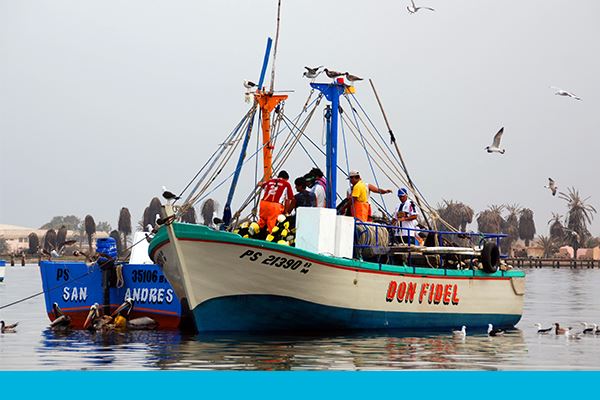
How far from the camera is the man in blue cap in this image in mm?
24094

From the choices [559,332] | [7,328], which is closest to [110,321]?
[7,328]

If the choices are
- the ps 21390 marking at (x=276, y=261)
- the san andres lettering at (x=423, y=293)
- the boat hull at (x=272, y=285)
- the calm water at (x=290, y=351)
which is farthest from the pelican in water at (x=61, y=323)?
the san andres lettering at (x=423, y=293)

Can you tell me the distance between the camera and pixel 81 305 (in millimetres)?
24703

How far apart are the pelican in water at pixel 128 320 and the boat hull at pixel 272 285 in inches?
70.7

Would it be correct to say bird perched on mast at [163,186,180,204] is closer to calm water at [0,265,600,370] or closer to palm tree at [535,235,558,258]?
calm water at [0,265,600,370]

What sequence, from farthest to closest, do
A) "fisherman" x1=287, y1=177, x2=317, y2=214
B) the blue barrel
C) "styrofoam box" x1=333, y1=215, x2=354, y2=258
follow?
1. the blue barrel
2. "fisherman" x1=287, y1=177, x2=317, y2=214
3. "styrofoam box" x1=333, y1=215, x2=354, y2=258

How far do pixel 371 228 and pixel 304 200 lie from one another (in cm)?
183

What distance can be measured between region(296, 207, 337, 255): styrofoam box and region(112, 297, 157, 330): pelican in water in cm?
414

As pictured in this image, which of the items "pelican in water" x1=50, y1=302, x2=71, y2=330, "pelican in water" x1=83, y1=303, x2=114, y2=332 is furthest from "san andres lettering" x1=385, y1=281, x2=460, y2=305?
"pelican in water" x1=50, y1=302, x2=71, y2=330

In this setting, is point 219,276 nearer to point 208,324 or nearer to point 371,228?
point 208,324

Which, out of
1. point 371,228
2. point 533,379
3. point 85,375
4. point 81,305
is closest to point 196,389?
point 85,375

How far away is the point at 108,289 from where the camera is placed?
24.3 meters

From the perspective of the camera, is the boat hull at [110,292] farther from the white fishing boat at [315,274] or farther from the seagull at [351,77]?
the seagull at [351,77]

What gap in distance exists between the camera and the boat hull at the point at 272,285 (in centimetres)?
2044
